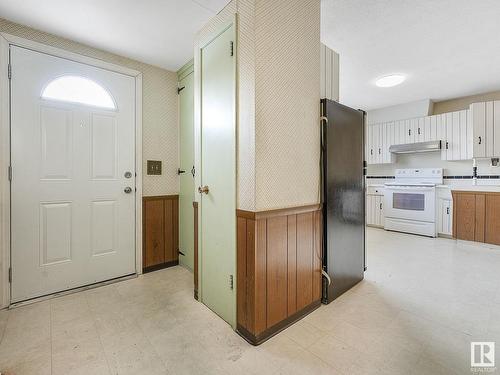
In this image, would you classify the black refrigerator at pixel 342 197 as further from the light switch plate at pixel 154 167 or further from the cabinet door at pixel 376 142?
the cabinet door at pixel 376 142

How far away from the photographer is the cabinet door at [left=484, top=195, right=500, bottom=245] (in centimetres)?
377

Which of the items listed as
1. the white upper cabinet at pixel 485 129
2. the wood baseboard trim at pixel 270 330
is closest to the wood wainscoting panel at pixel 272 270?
the wood baseboard trim at pixel 270 330

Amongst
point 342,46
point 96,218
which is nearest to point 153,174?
point 96,218

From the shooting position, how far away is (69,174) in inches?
90.5

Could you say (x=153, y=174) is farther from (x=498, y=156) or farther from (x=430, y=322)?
(x=498, y=156)

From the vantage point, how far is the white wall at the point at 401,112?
14.8ft

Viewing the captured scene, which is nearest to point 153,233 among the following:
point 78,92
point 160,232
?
point 160,232

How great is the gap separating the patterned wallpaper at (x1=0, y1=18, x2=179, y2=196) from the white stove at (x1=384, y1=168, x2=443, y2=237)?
13.8ft

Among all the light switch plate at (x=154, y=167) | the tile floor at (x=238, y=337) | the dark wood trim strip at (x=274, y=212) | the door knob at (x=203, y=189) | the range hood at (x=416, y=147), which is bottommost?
the tile floor at (x=238, y=337)

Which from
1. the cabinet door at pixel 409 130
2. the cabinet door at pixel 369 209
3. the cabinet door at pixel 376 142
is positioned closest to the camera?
the cabinet door at pixel 409 130

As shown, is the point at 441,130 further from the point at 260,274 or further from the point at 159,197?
the point at 159,197

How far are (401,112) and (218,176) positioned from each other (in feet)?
15.4

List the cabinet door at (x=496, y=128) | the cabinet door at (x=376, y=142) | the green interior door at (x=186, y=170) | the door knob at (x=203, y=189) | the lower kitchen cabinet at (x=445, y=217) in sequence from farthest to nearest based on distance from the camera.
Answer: the cabinet door at (x=376, y=142) → the lower kitchen cabinet at (x=445, y=217) → the cabinet door at (x=496, y=128) → the green interior door at (x=186, y=170) → the door knob at (x=203, y=189)

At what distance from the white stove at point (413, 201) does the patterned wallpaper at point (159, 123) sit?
166 inches
